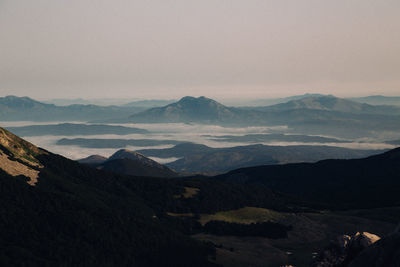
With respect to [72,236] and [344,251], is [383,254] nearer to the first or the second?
[344,251]

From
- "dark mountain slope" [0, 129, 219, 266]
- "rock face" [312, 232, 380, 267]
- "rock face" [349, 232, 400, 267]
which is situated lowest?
"dark mountain slope" [0, 129, 219, 266]

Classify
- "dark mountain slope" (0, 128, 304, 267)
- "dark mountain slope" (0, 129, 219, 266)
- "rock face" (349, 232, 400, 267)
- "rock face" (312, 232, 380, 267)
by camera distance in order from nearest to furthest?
"rock face" (349, 232, 400, 267) < "rock face" (312, 232, 380, 267) < "dark mountain slope" (0, 129, 219, 266) < "dark mountain slope" (0, 128, 304, 267)

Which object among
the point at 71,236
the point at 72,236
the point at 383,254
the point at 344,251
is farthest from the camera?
the point at 72,236

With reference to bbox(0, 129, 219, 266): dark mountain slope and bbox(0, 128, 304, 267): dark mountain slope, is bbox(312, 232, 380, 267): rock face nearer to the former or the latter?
bbox(0, 129, 219, 266): dark mountain slope

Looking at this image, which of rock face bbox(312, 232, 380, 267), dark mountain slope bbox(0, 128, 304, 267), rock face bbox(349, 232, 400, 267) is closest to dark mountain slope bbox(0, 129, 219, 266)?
dark mountain slope bbox(0, 128, 304, 267)

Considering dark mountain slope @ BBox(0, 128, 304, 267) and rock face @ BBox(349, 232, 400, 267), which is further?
dark mountain slope @ BBox(0, 128, 304, 267)

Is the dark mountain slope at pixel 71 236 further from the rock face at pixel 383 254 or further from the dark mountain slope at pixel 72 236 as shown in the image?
the rock face at pixel 383 254

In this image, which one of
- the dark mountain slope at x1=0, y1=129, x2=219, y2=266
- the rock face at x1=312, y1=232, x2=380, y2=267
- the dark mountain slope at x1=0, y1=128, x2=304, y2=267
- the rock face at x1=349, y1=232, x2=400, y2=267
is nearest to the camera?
the rock face at x1=349, y1=232, x2=400, y2=267

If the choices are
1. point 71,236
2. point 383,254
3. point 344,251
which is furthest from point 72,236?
point 383,254

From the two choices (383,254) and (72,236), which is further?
(72,236)

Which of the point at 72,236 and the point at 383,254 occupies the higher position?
the point at 383,254

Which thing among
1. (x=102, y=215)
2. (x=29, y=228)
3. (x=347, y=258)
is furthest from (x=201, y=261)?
A: (x=347, y=258)
